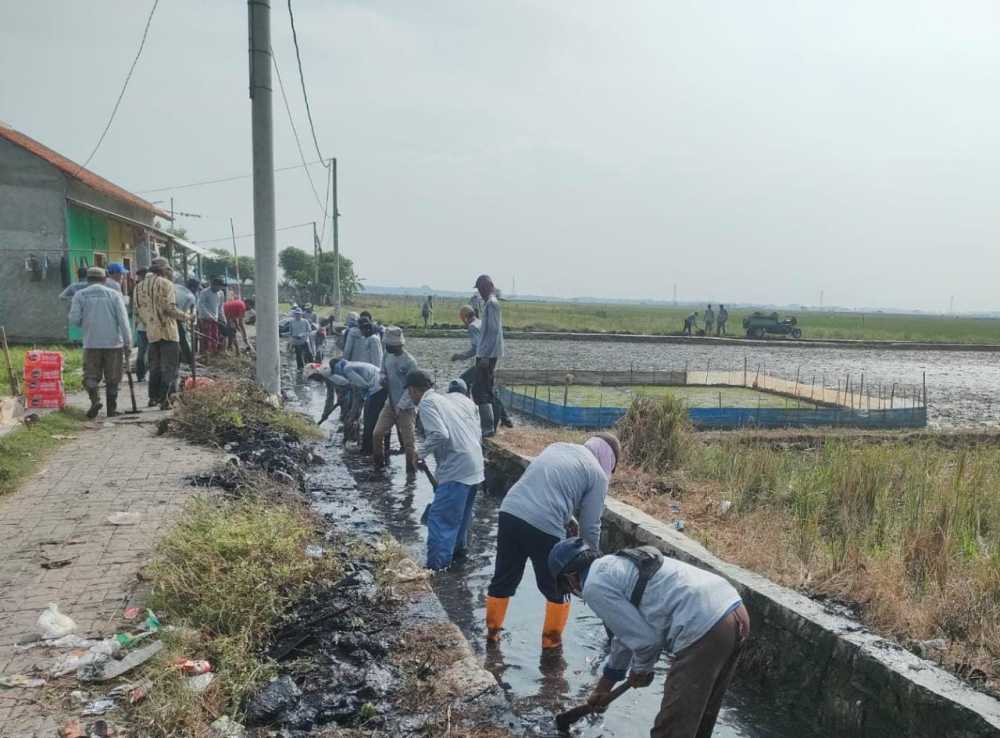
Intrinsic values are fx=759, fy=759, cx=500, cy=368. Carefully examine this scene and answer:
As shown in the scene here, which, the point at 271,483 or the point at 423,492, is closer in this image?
the point at 271,483

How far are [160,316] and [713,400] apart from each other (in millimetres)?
10755

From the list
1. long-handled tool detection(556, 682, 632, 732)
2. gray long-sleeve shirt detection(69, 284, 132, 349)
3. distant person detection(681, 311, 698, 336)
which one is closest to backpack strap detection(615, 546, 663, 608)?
long-handled tool detection(556, 682, 632, 732)

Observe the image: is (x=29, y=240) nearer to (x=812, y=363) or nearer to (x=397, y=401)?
(x=397, y=401)

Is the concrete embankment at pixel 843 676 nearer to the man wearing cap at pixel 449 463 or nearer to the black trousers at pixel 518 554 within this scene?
the black trousers at pixel 518 554

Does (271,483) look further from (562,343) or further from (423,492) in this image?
(562,343)

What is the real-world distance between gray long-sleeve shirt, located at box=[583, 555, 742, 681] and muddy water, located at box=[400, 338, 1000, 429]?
44.5 ft

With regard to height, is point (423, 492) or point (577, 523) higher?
point (577, 523)

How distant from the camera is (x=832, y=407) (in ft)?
47.1

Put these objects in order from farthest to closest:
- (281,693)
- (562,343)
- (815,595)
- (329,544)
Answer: (562,343) < (329,544) < (815,595) < (281,693)

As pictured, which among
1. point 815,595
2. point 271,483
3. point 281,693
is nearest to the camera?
point 281,693

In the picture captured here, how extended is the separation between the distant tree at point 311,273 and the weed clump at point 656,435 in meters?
48.5

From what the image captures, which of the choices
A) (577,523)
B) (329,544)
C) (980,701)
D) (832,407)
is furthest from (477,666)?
(832,407)

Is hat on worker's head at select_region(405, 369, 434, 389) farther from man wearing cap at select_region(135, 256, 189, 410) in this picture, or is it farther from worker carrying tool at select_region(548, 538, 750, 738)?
man wearing cap at select_region(135, 256, 189, 410)

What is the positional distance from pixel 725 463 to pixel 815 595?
12.5ft
